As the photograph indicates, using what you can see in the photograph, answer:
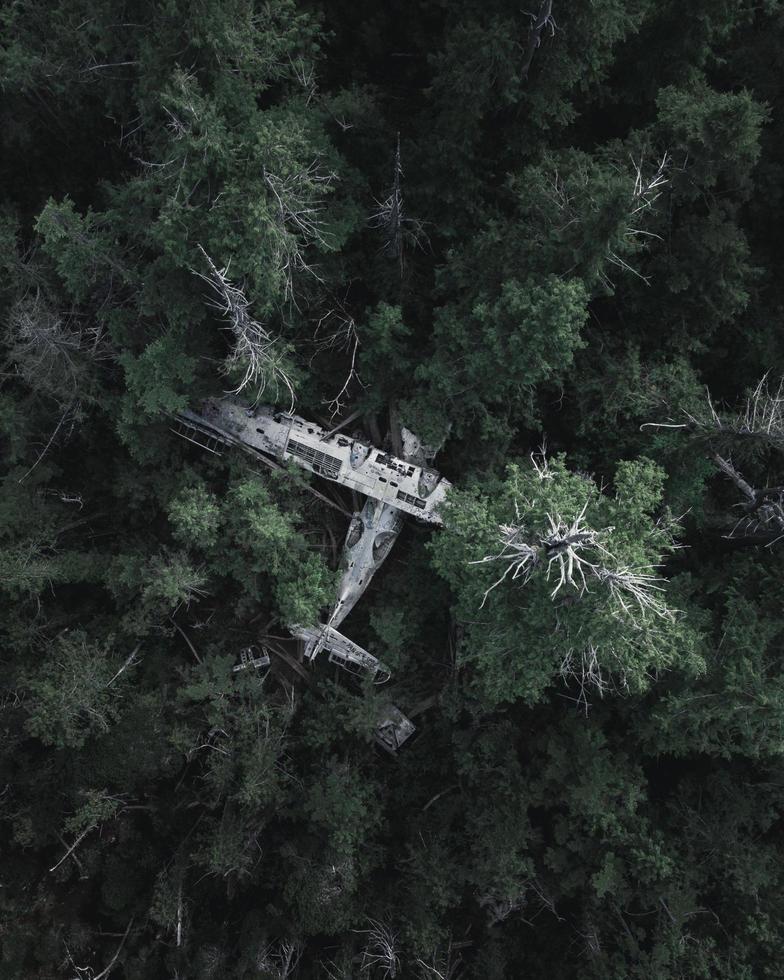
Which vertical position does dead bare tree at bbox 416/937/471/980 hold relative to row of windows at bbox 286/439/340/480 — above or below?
below

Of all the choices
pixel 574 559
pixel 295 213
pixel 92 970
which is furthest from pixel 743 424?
pixel 92 970

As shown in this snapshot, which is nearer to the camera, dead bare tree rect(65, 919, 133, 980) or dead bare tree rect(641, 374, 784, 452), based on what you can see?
dead bare tree rect(641, 374, 784, 452)

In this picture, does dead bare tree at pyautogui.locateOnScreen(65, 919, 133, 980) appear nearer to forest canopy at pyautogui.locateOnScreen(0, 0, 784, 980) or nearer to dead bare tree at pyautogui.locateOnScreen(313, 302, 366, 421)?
forest canopy at pyautogui.locateOnScreen(0, 0, 784, 980)

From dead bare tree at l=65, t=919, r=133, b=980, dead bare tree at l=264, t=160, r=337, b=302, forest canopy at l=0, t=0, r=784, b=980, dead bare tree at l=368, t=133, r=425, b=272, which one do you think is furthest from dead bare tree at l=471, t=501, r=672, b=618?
dead bare tree at l=65, t=919, r=133, b=980

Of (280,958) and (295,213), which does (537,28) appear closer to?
(295,213)

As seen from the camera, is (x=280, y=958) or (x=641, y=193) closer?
(x=641, y=193)

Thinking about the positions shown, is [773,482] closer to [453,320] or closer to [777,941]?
[453,320]

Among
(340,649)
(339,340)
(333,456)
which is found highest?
(339,340)

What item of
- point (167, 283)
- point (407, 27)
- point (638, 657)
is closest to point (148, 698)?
point (167, 283)
